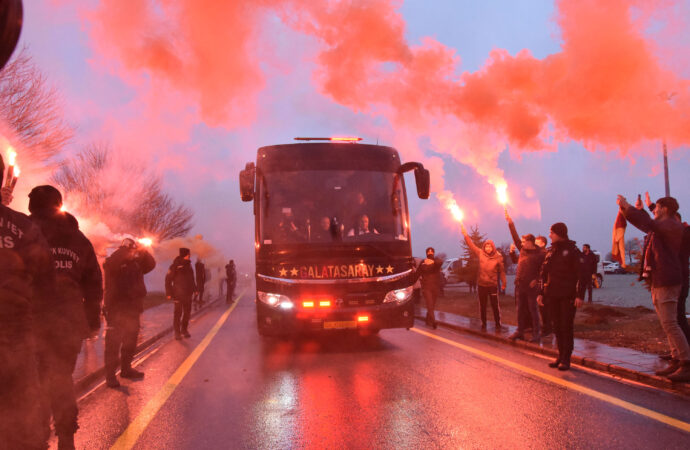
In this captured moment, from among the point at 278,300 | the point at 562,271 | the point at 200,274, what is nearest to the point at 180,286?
the point at 278,300

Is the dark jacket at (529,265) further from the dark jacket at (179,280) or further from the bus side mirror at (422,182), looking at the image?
the dark jacket at (179,280)

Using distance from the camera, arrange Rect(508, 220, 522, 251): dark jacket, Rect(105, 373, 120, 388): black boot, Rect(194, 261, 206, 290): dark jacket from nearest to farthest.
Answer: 1. Rect(105, 373, 120, 388): black boot
2. Rect(508, 220, 522, 251): dark jacket
3. Rect(194, 261, 206, 290): dark jacket

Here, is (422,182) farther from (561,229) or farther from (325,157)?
(561,229)

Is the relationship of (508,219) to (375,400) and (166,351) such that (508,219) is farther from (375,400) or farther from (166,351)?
(166,351)

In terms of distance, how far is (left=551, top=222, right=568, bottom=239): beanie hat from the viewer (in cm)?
806

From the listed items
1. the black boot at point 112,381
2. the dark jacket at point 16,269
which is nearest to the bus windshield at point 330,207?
the black boot at point 112,381

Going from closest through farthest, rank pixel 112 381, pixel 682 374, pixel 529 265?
pixel 682 374 < pixel 112 381 < pixel 529 265

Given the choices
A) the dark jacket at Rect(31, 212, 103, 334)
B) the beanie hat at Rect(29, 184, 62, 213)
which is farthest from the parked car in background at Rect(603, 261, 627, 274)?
the beanie hat at Rect(29, 184, 62, 213)

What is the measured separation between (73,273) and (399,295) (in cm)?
589

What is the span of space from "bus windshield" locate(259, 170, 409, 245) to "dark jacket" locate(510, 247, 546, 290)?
2.69m

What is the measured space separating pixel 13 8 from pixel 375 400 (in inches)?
197

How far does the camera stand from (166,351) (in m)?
10.5

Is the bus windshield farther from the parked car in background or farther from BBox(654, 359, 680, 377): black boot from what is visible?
the parked car in background

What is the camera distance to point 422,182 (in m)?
9.27
